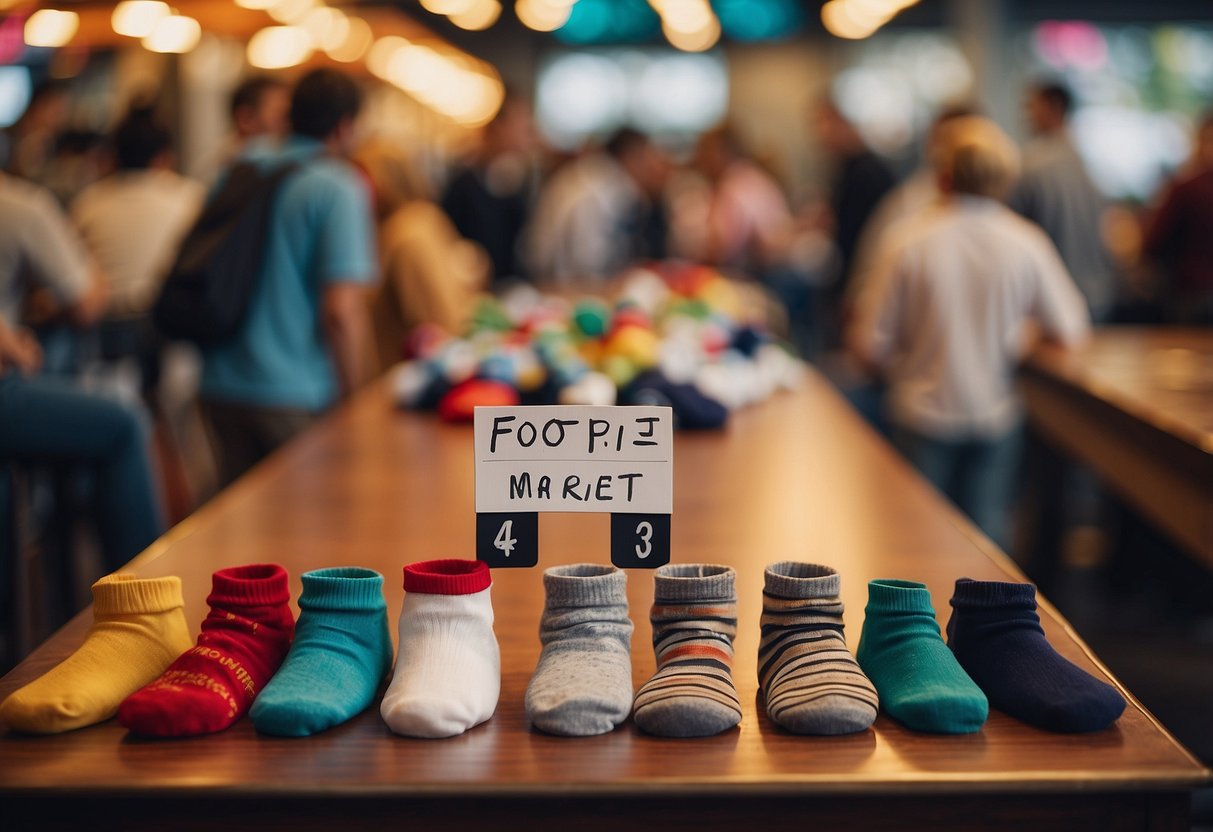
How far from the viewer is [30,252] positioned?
353 cm

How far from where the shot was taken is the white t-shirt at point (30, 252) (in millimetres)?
3494

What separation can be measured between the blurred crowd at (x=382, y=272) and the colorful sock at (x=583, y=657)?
5.48ft

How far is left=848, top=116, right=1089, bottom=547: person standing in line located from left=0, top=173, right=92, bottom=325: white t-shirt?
236 cm

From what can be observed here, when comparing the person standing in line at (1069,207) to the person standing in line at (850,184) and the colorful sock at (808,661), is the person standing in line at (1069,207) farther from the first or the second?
the colorful sock at (808,661)

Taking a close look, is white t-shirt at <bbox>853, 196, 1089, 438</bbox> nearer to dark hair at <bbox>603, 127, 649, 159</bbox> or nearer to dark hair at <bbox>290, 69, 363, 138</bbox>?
dark hair at <bbox>290, 69, 363, 138</bbox>

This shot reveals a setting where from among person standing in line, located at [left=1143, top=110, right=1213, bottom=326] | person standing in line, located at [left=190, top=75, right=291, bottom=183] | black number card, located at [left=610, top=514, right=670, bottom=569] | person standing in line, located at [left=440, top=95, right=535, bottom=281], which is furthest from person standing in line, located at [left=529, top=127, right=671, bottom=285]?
black number card, located at [left=610, top=514, right=670, bottom=569]

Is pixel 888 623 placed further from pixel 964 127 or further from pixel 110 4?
pixel 110 4

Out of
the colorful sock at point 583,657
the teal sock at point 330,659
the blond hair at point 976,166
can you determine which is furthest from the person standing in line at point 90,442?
the blond hair at point 976,166

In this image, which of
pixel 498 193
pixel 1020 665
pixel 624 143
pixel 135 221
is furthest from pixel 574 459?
pixel 624 143

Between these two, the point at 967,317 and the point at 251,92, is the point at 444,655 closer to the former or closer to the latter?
the point at 967,317

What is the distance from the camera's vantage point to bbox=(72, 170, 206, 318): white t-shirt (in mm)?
5230

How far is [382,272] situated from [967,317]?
7.26 ft

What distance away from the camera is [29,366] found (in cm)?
279

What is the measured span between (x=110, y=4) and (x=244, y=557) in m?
4.15
